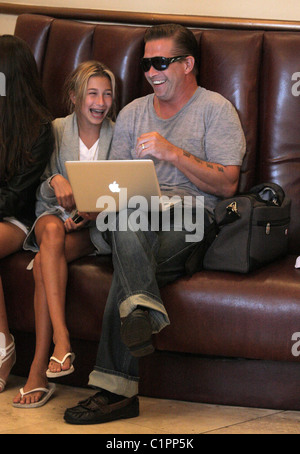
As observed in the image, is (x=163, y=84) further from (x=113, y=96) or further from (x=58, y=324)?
(x=58, y=324)

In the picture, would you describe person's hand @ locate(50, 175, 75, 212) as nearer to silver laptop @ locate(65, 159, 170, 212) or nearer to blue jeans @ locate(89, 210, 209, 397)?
silver laptop @ locate(65, 159, 170, 212)

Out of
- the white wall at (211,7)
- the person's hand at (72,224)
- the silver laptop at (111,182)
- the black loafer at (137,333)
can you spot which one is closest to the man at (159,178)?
the black loafer at (137,333)

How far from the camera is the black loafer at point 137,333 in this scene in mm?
1735

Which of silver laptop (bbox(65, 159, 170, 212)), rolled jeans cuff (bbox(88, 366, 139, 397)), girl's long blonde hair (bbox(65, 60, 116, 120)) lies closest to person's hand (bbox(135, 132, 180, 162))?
silver laptop (bbox(65, 159, 170, 212))

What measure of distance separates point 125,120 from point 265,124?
0.47 meters

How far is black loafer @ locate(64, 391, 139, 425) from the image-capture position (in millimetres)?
1806

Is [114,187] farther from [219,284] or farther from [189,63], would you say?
[189,63]

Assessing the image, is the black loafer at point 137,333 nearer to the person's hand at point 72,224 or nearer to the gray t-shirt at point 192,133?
the person's hand at point 72,224

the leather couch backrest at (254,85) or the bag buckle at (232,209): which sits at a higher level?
the leather couch backrest at (254,85)

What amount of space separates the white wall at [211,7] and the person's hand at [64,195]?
1060 mm

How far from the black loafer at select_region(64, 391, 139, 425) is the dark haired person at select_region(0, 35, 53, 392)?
0.54 meters

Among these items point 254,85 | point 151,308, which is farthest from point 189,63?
point 151,308
